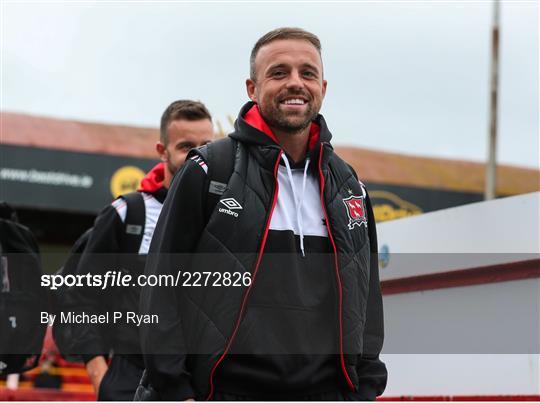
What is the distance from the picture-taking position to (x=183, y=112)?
15.1 feet

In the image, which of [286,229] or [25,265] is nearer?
[286,229]

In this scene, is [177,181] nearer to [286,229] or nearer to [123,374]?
[286,229]

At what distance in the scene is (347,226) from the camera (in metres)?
2.79

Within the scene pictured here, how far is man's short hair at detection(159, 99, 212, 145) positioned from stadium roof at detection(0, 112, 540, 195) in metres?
13.4

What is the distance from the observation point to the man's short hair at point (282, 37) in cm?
287

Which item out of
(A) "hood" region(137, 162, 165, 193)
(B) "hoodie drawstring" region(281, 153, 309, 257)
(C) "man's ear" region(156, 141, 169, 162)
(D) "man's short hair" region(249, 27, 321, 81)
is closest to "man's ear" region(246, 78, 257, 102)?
(D) "man's short hair" region(249, 27, 321, 81)

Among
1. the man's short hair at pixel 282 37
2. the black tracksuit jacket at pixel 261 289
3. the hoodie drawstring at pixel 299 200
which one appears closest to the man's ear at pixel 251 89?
the man's short hair at pixel 282 37

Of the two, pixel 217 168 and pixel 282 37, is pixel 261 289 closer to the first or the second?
pixel 217 168

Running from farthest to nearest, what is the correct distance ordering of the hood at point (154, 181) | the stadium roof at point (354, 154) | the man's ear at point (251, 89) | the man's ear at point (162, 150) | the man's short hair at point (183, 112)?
Answer: the stadium roof at point (354, 154) → the hood at point (154, 181) → the man's ear at point (162, 150) → the man's short hair at point (183, 112) → the man's ear at point (251, 89)

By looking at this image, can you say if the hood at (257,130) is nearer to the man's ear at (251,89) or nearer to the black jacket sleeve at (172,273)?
the man's ear at (251,89)

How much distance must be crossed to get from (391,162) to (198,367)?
18548mm

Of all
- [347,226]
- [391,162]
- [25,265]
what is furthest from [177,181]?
[391,162]

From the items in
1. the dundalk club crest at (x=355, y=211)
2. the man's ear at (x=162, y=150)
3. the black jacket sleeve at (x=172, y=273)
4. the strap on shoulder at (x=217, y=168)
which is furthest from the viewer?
the man's ear at (x=162, y=150)

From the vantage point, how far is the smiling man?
8.50 ft
